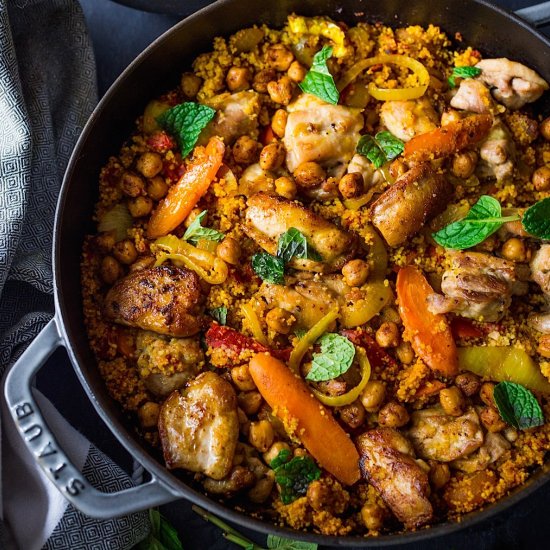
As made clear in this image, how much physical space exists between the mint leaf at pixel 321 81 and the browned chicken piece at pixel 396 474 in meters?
1.65

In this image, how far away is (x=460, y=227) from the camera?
365 centimetres

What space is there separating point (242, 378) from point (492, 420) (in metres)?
1.20

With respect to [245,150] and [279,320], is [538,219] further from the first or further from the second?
[245,150]

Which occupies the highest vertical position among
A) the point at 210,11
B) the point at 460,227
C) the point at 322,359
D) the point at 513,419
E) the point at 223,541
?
the point at 210,11

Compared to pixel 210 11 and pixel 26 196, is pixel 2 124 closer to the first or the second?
pixel 26 196

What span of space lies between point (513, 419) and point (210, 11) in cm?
245

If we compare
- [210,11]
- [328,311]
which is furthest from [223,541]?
[210,11]

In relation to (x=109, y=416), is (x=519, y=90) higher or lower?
higher

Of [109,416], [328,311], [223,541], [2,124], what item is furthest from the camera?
[223,541]

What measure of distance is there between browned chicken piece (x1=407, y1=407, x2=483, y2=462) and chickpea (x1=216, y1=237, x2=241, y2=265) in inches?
46.2

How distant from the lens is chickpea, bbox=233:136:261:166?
12.5ft

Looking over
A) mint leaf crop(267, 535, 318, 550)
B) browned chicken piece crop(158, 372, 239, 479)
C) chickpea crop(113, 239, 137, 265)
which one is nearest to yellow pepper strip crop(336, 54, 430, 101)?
chickpea crop(113, 239, 137, 265)

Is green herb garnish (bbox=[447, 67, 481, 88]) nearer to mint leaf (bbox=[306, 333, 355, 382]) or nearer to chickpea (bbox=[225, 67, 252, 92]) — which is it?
chickpea (bbox=[225, 67, 252, 92])

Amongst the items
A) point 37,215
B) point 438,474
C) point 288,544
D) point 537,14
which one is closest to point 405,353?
point 438,474
